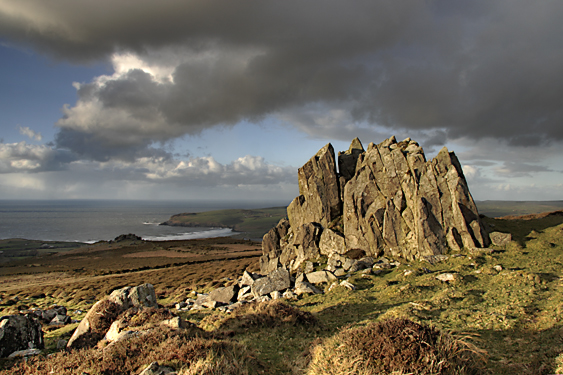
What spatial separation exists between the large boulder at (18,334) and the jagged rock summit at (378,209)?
25.4 m

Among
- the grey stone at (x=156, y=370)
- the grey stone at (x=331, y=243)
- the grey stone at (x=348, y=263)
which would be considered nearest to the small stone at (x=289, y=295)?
the grey stone at (x=348, y=263)

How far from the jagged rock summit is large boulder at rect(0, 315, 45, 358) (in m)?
25.4

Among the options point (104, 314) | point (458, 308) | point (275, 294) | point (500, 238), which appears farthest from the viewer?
point (500, 238)

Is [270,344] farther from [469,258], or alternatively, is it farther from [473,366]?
[469,258]

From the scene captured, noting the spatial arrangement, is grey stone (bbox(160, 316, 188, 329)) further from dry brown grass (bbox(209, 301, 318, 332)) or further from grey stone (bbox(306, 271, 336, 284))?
grey stone (bbox(306, 271, 336, 284))

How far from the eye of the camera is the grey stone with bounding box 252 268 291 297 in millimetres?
25406

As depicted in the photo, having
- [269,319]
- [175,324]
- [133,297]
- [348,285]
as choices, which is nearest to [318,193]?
[348,285]

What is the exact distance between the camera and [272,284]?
2606cm

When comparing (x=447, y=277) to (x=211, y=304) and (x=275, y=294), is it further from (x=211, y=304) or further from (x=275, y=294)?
(x=211, y=304)

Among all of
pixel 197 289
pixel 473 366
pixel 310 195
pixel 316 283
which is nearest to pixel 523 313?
pixel 473 366

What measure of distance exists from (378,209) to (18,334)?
30.7m

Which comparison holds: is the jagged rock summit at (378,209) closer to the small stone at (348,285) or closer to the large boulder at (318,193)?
the large boulder at (318,193)

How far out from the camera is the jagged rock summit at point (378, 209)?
27.8 meters

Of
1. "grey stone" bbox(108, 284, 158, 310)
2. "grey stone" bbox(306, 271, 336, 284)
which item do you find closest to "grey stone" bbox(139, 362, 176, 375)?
"grey stone" bbox(108, 284, 158, 310)
